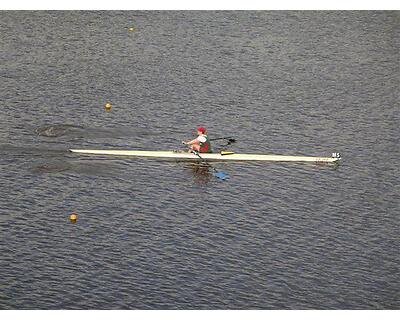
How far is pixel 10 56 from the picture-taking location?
63875 millimetres

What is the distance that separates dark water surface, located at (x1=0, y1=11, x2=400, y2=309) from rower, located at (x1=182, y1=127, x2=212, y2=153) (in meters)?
1.10

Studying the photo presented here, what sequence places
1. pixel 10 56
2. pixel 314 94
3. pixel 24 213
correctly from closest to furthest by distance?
pixel 24 213
pixel 314 94
pixel 10 56

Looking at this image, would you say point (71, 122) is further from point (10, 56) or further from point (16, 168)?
point (10, 56)

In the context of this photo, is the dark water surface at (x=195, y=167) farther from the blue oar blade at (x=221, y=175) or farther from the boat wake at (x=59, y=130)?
the blue oar blade at (x=221, y=175)

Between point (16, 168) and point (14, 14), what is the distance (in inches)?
1039

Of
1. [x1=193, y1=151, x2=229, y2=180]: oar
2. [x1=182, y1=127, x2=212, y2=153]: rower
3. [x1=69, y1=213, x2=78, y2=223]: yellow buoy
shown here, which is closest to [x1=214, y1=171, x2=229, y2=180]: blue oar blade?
[x1=193, y1=151, x2=229, y2=180]: oar

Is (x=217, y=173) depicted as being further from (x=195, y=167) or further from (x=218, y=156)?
(x=218, y=156)

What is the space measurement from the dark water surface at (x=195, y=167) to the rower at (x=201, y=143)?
110 centimetres

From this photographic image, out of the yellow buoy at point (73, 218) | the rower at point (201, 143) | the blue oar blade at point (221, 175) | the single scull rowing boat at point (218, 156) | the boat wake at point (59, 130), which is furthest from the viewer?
the boat wake at point (59, 130)

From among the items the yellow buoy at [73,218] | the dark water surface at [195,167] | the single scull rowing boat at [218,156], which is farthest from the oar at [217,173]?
the yellow buoy at [73,218]

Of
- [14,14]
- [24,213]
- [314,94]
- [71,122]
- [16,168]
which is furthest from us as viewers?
[14,14]

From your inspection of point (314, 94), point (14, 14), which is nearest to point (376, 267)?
point (314, 94)

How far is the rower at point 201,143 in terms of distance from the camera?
49.2 m

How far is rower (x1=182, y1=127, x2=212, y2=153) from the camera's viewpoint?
161 ft
